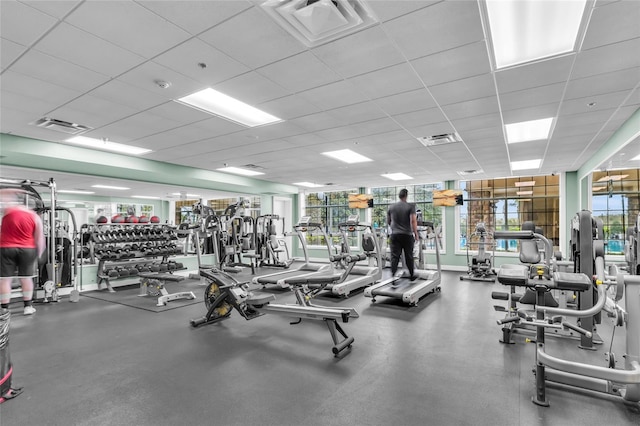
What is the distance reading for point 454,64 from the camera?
2.92 metres

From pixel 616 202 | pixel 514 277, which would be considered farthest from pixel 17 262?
pixel 616 202

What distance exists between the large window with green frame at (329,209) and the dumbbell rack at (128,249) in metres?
5.58

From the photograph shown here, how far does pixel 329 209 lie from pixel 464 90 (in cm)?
895

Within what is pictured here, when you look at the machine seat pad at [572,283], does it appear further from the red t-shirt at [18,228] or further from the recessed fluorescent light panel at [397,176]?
the red t-shirt at [18,228]

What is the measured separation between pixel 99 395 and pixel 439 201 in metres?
8.95

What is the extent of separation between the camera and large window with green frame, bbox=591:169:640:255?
7878 mm

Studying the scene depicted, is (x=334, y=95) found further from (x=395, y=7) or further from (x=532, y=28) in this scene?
(x=532, y=28)

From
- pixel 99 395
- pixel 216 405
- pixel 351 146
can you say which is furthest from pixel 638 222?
pixel 99 395

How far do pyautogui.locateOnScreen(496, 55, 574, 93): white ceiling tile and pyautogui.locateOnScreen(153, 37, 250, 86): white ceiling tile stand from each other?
2580 millimetres

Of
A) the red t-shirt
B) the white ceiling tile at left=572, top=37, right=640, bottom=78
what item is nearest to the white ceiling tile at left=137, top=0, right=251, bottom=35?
the white ceiling tile at left=572, top=37, right=640, bottom=78

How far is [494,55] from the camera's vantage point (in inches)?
110

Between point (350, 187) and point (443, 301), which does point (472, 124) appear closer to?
point (443, 301)

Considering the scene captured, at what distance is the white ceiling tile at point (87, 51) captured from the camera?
2.47 metres

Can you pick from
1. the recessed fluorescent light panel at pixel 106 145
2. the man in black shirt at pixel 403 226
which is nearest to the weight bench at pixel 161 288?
the recessed fluorescent light panel at pixel 106 145
